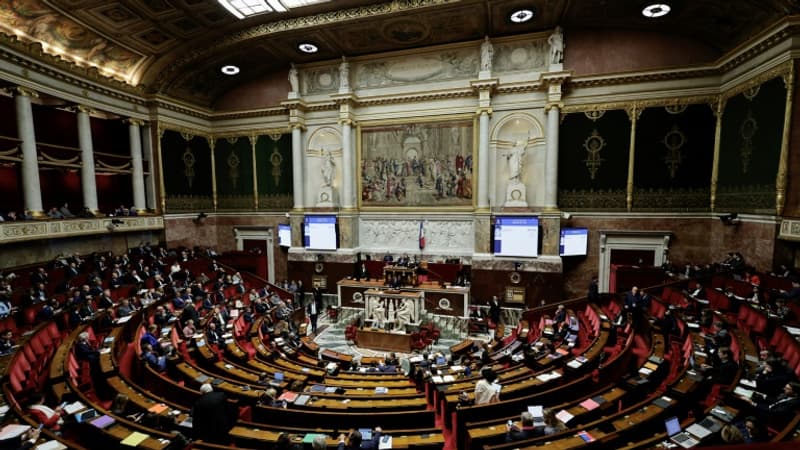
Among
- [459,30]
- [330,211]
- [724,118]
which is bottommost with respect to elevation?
[330,211]

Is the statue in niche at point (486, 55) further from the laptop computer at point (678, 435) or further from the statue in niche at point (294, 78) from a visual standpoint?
the laptop computer at point (678, 435)

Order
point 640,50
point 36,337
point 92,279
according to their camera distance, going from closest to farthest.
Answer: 1. point 36,337
2. point 92,279
3. point 640,50

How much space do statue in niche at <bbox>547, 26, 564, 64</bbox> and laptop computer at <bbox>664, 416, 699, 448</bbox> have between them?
1582 centimetres

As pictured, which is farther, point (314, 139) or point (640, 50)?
point (314, 139)

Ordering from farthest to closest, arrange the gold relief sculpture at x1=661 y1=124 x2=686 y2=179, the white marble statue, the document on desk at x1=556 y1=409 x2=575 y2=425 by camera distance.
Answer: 1. the white marble statue
2. the gold relief sculpture at x1=661 y1=124 x2=686 y2=179
3. the document on desk at x1=556 y1=409 x2=575 y2=425

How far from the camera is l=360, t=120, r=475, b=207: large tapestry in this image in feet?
60.1

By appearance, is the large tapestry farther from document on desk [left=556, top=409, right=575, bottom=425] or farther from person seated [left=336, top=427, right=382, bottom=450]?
person seated [left=336, top=427, right=382, bottom=450]

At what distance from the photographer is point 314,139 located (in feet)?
67.2

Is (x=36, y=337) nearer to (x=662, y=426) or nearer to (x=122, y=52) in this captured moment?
(x=662, y=426)

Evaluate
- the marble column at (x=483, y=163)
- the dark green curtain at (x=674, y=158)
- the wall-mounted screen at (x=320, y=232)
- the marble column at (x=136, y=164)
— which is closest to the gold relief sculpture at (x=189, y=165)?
the marble column at (x=136, y=164)

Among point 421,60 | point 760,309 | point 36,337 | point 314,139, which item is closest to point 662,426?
point 760,309

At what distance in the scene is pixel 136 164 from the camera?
60.3 ft

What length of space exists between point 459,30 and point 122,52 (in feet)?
53.5

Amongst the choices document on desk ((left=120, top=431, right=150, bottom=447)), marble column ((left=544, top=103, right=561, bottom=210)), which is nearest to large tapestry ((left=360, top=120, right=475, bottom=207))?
marble column ((left=544, top=103, right=561, bottom=210))
